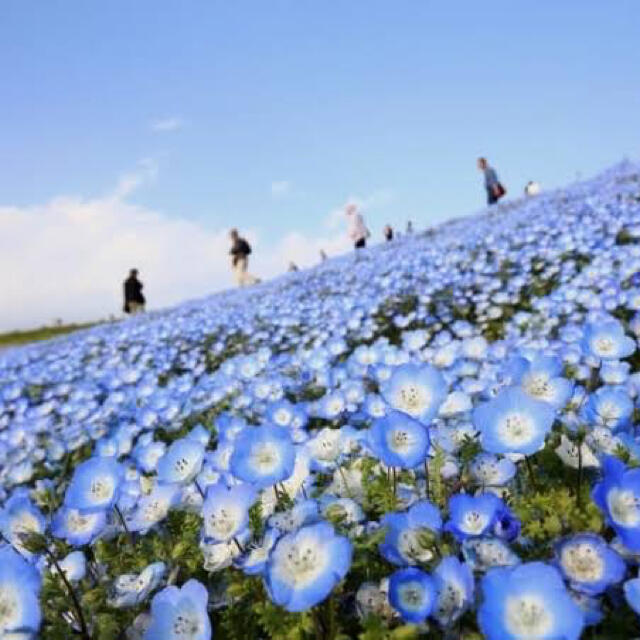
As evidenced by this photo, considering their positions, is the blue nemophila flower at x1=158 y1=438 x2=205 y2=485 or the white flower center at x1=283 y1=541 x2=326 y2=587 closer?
the white flower center at x1=283 y1=541 x2=326 y2=587

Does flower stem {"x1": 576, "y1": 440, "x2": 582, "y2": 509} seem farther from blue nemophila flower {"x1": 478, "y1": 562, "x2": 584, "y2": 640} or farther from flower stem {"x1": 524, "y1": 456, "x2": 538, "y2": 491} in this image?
blue nemophila flower {"x1": 478, "y1": 562, "x2": 584, "y2": 640}

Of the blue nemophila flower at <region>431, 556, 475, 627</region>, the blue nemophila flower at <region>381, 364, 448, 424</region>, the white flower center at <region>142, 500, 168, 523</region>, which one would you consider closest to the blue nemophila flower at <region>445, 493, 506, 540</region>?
the blue nemophila flower at <region>431, 556, 475, 627</region>

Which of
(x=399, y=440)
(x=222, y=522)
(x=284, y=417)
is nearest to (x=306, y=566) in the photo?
(x=222, y=522)

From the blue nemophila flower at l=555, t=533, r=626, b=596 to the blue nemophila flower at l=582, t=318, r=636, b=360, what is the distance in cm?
106

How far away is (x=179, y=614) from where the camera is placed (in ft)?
4.21

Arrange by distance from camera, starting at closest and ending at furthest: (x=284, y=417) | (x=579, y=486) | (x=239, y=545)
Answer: (x=239, y=545)
(x=579, y=486)
(x=284, y=417)

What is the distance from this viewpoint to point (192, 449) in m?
1.78

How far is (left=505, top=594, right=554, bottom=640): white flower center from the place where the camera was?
40.4 inches

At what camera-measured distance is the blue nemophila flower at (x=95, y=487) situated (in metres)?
1.63

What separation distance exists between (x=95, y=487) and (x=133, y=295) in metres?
17.7

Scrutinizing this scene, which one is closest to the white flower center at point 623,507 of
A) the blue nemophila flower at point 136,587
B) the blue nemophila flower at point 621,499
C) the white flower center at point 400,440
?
the blue nemophila flower at point 621,499

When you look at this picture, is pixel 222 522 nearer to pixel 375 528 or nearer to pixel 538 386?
pixel 375 528

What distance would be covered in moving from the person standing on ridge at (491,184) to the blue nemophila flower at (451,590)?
17.9 metres

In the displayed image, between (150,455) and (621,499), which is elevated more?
(621,499)
